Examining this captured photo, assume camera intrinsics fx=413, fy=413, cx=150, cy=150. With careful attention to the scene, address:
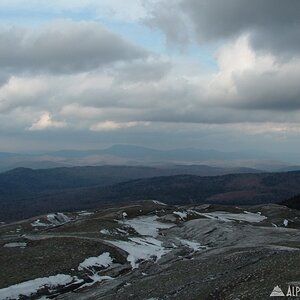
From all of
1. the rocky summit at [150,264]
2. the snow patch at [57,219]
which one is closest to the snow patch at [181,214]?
the rocky summit at [150,264]

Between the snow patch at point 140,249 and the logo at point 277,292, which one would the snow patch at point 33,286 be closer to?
the snow patch at point 140,249

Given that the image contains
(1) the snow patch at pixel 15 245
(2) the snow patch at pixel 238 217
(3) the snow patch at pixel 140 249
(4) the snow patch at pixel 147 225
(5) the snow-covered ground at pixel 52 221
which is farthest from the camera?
(5) the snow-covered ground at pixel 52 221

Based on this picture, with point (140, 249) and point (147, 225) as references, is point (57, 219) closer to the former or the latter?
point (147, 225)

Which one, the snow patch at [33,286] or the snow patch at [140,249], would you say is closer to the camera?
the snow patch at [33,286]

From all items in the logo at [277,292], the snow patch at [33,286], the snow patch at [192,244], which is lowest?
the snow patch at [192,244]

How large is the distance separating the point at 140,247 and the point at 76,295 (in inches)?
888

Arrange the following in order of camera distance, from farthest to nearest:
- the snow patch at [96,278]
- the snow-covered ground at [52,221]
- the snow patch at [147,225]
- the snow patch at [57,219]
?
the snow patch at [57,219] < the snow-covered ground at [52,221] < the snow patch at [147,225] < the snow patch at [96,278]

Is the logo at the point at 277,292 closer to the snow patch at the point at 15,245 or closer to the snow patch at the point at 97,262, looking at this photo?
the snow patch at the point at 97,262

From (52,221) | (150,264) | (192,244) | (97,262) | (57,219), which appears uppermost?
(97,262)

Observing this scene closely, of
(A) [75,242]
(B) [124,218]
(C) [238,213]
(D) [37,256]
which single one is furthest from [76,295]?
(C) [238,213]

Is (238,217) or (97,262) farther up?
(97,262)

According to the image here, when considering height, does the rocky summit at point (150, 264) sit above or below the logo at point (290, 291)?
below

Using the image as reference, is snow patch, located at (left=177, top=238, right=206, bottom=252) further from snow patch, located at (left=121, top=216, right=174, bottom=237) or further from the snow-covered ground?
the snow-covered ground

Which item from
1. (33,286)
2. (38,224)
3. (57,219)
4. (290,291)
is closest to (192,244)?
(33,286)
